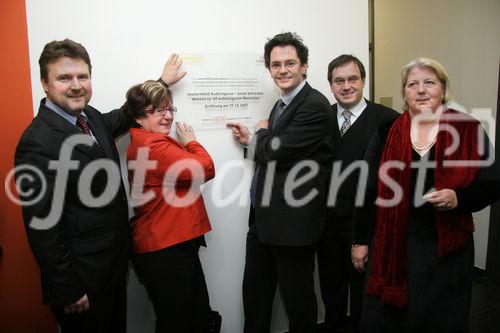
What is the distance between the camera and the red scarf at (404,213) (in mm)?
1456

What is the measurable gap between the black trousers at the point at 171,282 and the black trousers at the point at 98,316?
131 mm

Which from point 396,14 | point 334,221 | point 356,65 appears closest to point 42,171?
point 334,221

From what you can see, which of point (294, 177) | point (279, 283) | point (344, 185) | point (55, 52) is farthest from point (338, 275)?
point (55, 52)

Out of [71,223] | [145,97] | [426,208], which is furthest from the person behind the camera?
[145,97]

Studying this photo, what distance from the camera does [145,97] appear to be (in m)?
1.68

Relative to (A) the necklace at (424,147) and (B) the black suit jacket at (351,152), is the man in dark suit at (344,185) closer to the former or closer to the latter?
(B) the black suit jacket at (351,152)

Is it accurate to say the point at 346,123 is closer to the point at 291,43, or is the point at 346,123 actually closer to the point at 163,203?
the point at 291,43

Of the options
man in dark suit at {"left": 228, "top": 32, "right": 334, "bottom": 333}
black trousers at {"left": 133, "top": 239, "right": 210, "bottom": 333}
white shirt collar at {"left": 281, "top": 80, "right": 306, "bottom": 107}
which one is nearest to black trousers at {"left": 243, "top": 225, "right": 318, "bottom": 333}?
man in dark suit at {"left": 228, "top": 32, "right": 334, "bottom": 333}

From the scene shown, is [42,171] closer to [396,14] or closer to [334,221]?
[334,221]

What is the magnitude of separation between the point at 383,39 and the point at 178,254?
Answer: 10.8ft

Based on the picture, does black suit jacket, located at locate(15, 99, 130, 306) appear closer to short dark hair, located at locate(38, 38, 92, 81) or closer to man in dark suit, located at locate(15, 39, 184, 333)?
man in dark suit, located at locate(15, 39, 184, 333)

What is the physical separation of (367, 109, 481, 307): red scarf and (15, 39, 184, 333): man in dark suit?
110 cm

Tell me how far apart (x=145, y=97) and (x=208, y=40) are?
0.58 m

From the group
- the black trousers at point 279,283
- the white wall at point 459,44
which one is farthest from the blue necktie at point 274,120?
the white wall at point 459,44
